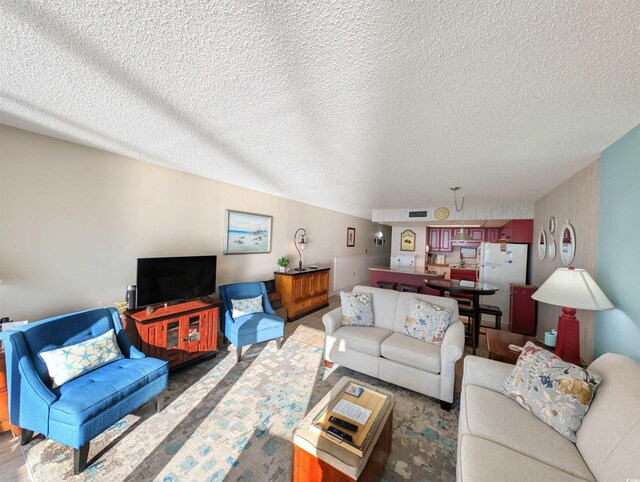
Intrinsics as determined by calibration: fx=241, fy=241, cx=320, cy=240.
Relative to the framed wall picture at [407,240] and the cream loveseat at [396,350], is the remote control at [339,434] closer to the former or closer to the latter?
the cream loveseat at [396,350]

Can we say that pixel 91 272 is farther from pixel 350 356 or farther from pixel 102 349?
pixel 350 356

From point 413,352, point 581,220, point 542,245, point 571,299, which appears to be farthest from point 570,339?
point 542,245

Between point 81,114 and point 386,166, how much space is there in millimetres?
2633

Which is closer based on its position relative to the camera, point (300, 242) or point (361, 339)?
point (361, 339)

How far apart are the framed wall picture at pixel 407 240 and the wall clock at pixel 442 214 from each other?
6.36 ft

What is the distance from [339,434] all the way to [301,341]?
2.23 meters

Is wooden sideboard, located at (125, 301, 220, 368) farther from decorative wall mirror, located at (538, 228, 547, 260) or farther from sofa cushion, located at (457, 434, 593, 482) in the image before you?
decorative wall mirror, located at (538, 228, 547, 260)

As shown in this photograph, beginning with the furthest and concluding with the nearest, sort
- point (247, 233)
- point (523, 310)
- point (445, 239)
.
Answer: point (445, 239), point (523, 310), point (247, 233)

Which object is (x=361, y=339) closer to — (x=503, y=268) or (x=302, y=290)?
(x=302, y=290)

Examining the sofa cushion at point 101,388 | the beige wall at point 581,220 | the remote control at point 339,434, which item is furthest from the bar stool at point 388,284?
the sofa cushion at point 101,388

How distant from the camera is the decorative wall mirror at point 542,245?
3673mm

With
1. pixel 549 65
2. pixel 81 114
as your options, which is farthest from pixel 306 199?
pixel 549 65

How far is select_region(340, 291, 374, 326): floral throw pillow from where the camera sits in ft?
9.70

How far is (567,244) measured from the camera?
2.76 metres
